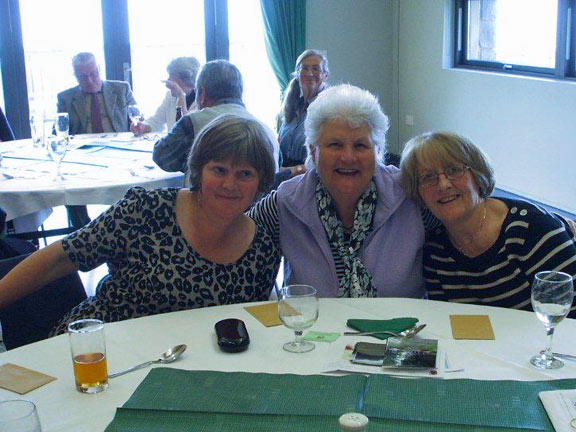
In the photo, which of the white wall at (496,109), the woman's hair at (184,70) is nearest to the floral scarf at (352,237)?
the woman's hair at (184,70)

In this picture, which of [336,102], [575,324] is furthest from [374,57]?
[575,324]

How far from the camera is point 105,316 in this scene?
7.07 ft

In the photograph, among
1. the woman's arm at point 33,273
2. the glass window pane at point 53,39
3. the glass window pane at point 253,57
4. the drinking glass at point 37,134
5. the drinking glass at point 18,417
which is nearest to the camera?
the drinking glass at point 18,417

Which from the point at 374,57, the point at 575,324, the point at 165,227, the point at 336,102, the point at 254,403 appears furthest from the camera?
the point at 374,57

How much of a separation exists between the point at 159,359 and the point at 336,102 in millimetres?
1064

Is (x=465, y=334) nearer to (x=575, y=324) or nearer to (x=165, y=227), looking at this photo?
(x=575, y=324)

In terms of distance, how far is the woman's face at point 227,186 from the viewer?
214cm

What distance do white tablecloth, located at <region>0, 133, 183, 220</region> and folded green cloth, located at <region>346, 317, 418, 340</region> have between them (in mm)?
2251

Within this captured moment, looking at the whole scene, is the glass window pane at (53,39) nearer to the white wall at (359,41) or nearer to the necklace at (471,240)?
the white wall at (359,41)

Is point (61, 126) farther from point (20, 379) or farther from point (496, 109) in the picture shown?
point (496, 109)

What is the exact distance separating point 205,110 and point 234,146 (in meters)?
2.02

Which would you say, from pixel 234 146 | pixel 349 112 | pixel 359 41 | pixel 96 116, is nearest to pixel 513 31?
pixel 359 41

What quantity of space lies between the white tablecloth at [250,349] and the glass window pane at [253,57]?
6105mm

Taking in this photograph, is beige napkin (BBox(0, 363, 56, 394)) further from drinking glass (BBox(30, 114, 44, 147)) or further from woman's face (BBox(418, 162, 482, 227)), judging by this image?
drinking glass (BBox(30, 114, 44, 147))
